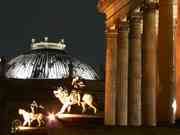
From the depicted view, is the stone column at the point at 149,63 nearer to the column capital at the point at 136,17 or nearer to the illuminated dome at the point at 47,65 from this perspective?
the column capital at the point at 136,17

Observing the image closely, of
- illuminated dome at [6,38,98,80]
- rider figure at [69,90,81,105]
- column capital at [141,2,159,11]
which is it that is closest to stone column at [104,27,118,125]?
rider figure at [69,90,81,105]

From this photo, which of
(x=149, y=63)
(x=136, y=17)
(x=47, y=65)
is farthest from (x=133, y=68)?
(x=47, y=65)

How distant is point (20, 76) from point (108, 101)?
334 feet

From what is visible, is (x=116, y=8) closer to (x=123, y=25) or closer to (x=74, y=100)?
(x=123, y=25)

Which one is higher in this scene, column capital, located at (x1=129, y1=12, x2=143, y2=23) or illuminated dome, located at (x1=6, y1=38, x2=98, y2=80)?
illuminated dome, located at (x1=6, y1=38, x2=98, y2=80)

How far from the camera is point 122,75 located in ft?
203

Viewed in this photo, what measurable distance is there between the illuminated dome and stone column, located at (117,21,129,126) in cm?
9584

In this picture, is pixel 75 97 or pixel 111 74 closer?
pixel 111 74

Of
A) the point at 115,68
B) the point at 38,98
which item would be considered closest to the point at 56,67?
the point at 38,98

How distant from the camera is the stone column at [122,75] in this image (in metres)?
61.2

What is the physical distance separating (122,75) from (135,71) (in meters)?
2.26

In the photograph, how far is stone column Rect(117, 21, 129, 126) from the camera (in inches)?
2409

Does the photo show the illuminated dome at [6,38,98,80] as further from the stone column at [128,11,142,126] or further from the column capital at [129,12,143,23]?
the column capital at [129,12,143,23]

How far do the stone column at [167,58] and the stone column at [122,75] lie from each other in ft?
48.6
